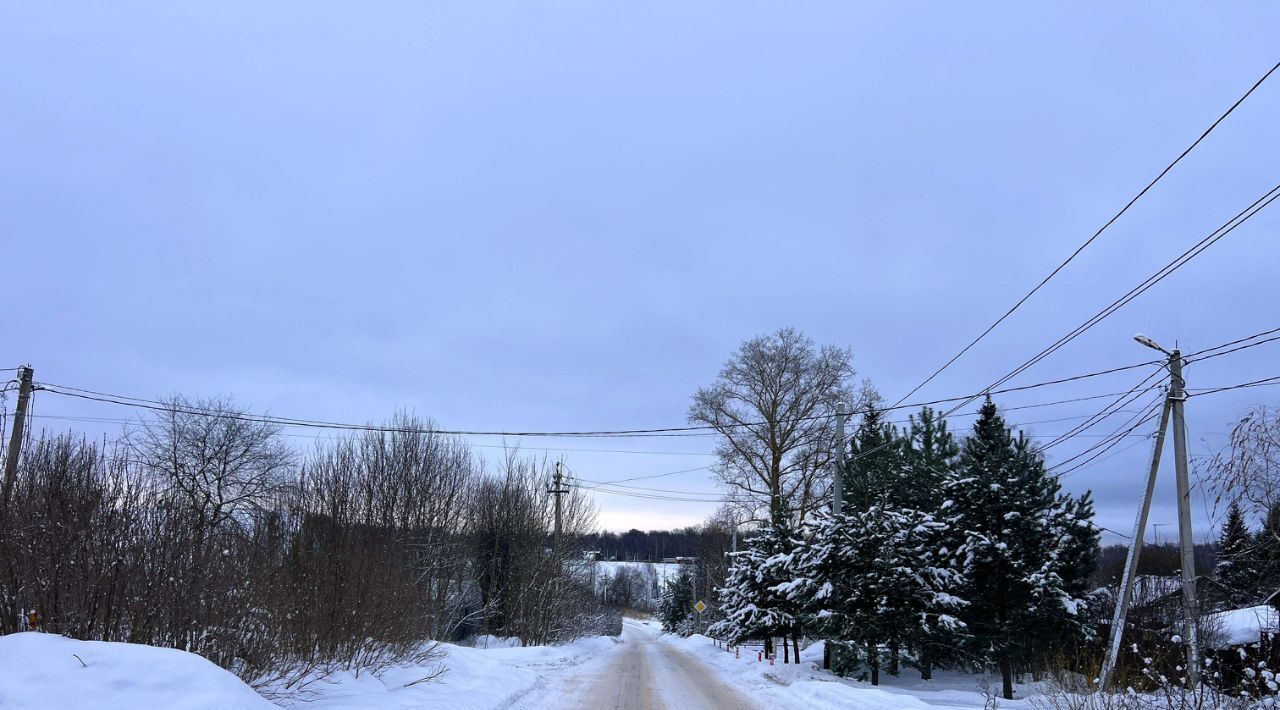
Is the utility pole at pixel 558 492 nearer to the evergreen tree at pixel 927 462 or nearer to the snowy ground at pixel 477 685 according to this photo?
the snowy ground at pixel 477 685

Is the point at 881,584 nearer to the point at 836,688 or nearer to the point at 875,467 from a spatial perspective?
the point at 836,688

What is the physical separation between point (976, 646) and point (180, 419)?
38927 mm

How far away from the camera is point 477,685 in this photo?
15969 millimetres

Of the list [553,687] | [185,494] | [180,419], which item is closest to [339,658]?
[185,494]

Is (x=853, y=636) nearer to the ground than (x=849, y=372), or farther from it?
nearer to the ground

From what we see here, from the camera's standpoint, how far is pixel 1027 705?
54.9ft

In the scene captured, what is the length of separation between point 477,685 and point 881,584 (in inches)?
395

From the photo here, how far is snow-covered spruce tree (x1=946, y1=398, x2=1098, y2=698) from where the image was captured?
20.4 meters

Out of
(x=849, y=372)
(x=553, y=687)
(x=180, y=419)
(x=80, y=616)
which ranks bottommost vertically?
(x=553, y=687)

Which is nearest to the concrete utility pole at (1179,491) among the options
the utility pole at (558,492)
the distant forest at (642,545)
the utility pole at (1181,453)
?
the utility pole at (1181,453)

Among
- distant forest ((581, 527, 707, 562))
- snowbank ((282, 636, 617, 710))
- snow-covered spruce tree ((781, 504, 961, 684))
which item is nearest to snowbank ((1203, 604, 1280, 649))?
snow-covered spruce tree ((781, 504, 961, 684))

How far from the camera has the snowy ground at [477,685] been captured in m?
6.95

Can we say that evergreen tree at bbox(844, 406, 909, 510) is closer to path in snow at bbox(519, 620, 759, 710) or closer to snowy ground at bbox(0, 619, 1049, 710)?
snowy ground at bbox(0, 619, 1049, 710)

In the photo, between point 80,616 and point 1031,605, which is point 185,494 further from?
point 1031,605
